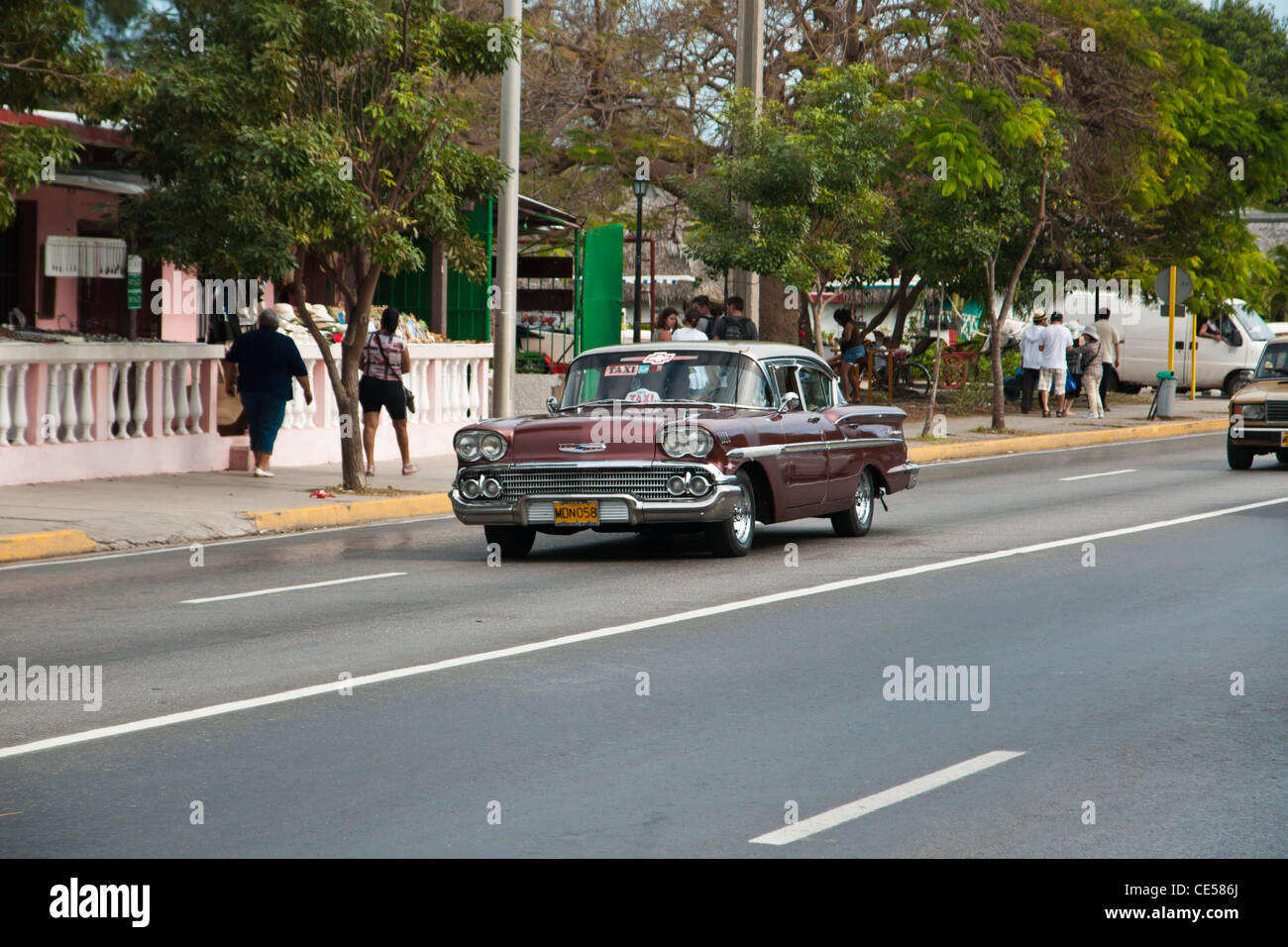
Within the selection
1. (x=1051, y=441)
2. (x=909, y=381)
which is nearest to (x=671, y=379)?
(x=1051, y=441)

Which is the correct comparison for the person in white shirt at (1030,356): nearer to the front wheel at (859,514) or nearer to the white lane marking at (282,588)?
the front wheel at (859,514)

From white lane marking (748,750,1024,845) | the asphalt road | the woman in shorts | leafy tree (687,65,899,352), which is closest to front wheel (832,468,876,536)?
the asphalt road

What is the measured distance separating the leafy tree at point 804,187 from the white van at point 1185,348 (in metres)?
16.5

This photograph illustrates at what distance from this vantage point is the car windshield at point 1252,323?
1590 inches

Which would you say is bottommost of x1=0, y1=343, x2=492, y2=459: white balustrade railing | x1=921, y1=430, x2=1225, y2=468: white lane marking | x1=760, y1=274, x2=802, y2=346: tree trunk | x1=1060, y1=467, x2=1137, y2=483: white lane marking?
x1=1060, y1=467, x2=1137, y2=483: white lane marking

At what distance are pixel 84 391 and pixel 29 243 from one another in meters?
5.24

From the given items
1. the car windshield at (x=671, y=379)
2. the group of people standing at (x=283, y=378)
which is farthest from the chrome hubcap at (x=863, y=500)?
the group of people standing at (x=283, y=378)

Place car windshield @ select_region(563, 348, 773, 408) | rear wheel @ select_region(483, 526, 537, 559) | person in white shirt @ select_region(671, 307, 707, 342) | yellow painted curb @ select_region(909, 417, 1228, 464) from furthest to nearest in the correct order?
yellow painted curb @ select_region(909, 417, 1228, 464)
person in white shirt @ select_region(671, 307, 707, 342)
car windshield @ select_region(563, 348, 773, 408)
rear wheel @ select_region(483, 526, 537, 559)

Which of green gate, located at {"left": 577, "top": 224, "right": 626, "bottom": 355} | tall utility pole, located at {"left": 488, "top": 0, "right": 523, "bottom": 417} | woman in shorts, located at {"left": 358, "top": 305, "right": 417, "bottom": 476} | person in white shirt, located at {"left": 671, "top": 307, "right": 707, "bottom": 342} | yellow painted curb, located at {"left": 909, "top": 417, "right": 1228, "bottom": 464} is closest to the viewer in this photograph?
woman in shorts, located at {"left": 358, "top": 305, "right": 417, "bottom": 476}

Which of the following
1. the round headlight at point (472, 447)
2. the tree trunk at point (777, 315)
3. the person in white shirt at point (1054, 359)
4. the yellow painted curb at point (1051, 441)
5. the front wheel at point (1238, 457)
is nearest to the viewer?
the round headlight at point (472, 447)

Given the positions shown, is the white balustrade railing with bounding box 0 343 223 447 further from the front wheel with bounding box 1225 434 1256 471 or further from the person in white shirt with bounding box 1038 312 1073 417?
the person in white shirt with bounding box 1038 312 1073 417

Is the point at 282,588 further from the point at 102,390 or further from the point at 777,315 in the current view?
the point at 777,315

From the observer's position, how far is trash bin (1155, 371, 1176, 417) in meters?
33.0

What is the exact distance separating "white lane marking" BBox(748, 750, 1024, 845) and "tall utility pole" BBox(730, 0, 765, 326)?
61.2ft
